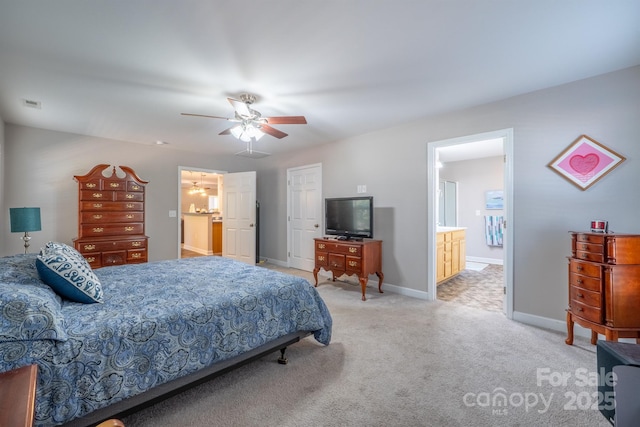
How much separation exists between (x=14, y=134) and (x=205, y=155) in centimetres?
264

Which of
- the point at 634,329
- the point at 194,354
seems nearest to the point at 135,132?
the point at 194,354

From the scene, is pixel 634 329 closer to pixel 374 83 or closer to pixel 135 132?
pixel 374 83

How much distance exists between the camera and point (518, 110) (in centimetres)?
299

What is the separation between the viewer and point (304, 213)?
5422 mm

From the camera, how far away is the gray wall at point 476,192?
6.32 metres

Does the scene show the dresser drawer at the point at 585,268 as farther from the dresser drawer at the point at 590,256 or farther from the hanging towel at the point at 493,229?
the hanging towel at the point at 493,229

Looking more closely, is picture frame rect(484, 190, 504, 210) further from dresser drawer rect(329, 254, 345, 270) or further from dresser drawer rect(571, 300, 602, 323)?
dresser drawer rect(329, 254, 345, 270)

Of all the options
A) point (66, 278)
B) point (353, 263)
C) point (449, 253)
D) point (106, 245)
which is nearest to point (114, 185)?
point (106, 245)

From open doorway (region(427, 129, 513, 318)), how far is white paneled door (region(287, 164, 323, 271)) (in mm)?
2087

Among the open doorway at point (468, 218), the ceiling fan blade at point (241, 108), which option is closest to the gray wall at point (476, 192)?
the open doorway at point (468, 218)

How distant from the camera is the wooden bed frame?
137 centimetres

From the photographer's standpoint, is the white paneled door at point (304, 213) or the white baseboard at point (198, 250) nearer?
the white paneled door at point (304, 213)

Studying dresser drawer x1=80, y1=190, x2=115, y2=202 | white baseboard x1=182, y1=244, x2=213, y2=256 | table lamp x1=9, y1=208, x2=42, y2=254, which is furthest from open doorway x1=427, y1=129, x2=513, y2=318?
white baseboard x1=182, y1=244, x2=213, y2=256

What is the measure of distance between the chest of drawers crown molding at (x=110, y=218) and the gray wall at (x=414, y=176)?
57 centimetres
